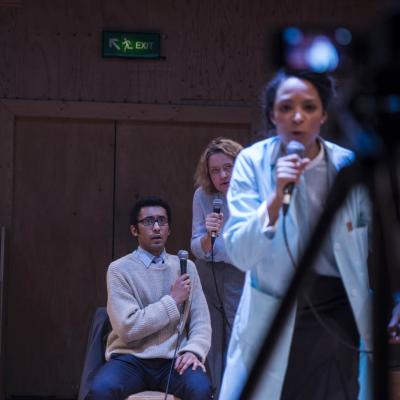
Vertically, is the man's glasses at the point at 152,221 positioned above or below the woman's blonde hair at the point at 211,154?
below

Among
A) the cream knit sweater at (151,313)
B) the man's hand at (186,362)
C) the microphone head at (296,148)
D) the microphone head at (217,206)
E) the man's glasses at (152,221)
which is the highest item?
the microphone head at (296,148)

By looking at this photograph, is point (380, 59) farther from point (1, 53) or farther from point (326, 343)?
point (1, 53)

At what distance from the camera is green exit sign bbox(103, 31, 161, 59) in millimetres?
5211

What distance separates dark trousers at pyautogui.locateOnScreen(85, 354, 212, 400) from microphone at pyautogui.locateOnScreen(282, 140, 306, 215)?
165 cm

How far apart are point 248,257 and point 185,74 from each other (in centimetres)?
352

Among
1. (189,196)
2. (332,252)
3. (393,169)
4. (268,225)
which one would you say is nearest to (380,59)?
(393,169)

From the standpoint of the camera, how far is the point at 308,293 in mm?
2010

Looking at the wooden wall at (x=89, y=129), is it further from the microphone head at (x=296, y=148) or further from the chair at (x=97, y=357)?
the microphone head at (x=296, y=148)

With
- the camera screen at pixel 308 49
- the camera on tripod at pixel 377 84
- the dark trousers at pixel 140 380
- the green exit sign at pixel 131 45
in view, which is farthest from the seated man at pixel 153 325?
the camera on tripod at pixel 377 84

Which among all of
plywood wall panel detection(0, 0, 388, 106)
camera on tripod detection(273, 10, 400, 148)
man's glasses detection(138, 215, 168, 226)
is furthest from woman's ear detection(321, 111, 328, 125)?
plywood wall panel detection(0, 0, 388, 106)

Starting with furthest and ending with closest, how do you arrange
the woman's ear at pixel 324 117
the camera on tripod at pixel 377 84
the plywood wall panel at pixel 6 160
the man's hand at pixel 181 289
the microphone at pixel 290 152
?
the plywood wall panel at pixel 6 160 < the man's hand at pixel 181 289 < the woman's ear at pixel 324 117 < the microphone at pixel 290 152 < the camera on tripod at pixel 377 84

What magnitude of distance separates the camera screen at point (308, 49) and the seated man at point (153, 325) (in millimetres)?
2152

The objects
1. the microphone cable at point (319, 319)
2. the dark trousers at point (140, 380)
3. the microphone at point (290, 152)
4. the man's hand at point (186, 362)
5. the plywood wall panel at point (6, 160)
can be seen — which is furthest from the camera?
the plywood wall panel at point (6, 160)

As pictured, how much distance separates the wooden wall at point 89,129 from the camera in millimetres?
5164
